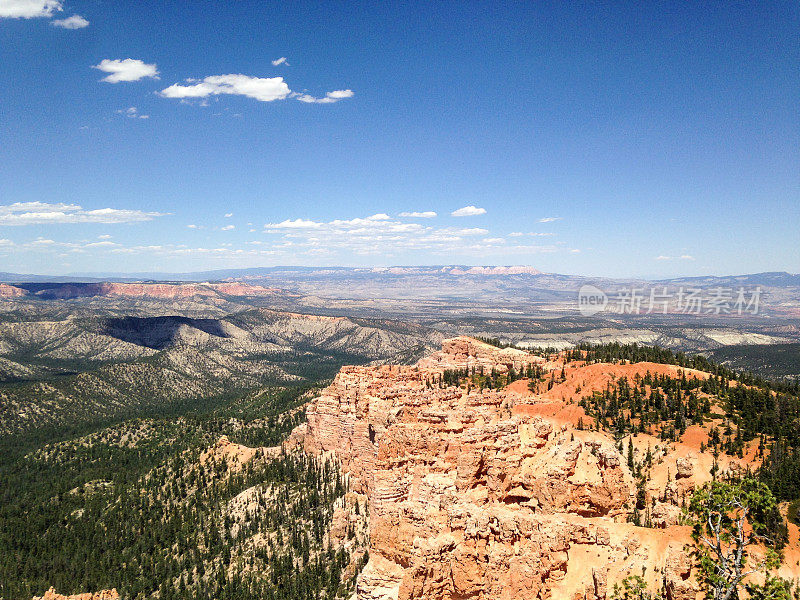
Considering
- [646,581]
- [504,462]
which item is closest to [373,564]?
[504,462]

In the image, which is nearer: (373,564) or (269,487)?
(373,564)

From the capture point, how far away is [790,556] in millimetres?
31797

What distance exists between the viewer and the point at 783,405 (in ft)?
190

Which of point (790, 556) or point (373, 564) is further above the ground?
point (790, 556)

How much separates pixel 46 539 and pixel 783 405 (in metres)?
131

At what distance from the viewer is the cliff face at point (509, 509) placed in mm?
31250

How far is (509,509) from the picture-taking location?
125 feet

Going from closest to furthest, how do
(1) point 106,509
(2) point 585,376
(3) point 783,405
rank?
1. (3) point 783,405
2. (2) point 585,376
3. (1) point 106,509

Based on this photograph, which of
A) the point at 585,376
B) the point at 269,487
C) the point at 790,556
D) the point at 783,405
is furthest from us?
the point at 269,487

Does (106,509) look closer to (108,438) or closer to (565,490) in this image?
(108,438)

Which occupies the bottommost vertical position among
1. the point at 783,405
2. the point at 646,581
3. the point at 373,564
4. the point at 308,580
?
the point at 308,580

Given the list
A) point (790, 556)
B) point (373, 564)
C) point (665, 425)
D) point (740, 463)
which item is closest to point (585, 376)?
point (665, 425)

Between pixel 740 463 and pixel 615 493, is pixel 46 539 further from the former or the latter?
pixel 740 463

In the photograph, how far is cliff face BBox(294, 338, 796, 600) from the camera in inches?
1230
